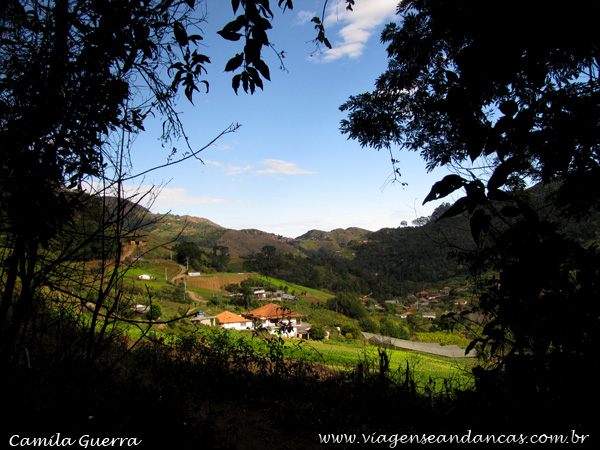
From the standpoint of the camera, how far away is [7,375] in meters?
1.37

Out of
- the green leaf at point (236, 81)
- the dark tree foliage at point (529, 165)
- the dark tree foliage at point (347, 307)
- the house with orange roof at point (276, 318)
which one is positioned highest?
the green leaf at point (236, 81)

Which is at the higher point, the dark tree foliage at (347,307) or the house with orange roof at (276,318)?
the house with orange roof at (276,318)

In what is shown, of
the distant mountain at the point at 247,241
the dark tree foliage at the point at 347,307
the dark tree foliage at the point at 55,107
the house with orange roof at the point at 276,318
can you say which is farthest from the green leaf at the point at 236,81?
the distant mountain at the point at 247,241

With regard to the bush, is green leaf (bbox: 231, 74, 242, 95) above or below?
above

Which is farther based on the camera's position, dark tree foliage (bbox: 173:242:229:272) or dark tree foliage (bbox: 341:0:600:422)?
dark tree foliage (bbox: 173:242:229:272)

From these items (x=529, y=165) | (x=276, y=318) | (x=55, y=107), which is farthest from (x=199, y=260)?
(x=529, y=165)

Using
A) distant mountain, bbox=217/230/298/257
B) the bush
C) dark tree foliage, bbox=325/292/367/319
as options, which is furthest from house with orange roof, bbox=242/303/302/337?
distant mountain, bbox=217/230/298/257

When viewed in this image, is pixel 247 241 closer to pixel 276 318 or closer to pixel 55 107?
pixel 276 318

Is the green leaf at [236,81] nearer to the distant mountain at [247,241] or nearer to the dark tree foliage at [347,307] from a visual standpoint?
the dark tree foliage at [347,307]

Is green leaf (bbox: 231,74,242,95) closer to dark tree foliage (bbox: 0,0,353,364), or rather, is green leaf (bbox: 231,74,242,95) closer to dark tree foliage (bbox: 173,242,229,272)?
dark tree foliage (bbox: 0,0,353,364)

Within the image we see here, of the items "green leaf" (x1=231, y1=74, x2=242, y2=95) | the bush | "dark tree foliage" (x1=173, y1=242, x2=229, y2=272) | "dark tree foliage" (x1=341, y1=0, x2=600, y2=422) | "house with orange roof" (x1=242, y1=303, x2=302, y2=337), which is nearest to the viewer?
"dark tree foliage" (x1=341, y1=0, x2=600, y2=422)

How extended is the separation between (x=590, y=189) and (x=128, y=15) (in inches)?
82.7

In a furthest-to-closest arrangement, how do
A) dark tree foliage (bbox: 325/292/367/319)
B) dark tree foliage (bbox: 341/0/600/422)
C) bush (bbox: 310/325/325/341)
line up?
dark tree foliage (bbox: 325/292/367/319) < bush (bbox: 310/325/325/341) < dark tree foliage (bbox: 341/0/600/422)

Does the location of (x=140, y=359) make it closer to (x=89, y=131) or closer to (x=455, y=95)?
(x=89, y=131)
